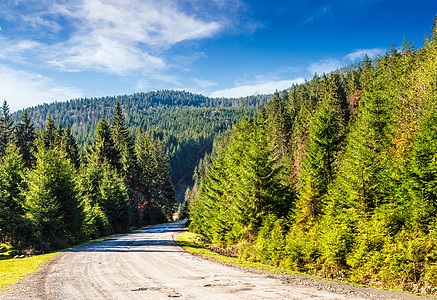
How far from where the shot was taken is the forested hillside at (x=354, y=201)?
14141mm

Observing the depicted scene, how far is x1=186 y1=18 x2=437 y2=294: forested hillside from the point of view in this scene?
557 inches

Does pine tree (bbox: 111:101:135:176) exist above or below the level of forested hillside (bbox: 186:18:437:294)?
above

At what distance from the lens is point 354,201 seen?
17.9 m

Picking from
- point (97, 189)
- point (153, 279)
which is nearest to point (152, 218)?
point (97, 189)

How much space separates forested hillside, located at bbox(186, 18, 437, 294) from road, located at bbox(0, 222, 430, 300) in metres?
3.57

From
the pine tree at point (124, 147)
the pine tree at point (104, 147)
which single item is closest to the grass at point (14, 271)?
the pine tree at point (104, 147)

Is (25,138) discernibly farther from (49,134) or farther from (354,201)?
(354,201)

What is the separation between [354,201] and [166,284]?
1357cm

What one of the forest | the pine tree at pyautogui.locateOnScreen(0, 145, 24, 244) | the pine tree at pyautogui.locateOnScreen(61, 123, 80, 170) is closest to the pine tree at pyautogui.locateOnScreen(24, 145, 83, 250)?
the forest

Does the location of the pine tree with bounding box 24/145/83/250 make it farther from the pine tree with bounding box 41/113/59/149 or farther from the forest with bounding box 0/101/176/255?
the pine tree with bounding box 41/113/59/149

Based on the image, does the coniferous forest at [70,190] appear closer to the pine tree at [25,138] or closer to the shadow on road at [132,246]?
the pine tree at [25,138]

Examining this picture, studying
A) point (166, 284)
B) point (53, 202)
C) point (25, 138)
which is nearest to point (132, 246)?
point (53, 202)

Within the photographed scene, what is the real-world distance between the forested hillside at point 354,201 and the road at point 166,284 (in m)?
3.57

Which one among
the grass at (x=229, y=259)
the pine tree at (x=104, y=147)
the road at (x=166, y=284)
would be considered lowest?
the grass at (x=229, y=259)
